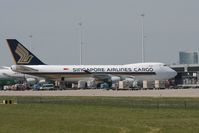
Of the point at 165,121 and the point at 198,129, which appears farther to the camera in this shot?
the point at 165,121

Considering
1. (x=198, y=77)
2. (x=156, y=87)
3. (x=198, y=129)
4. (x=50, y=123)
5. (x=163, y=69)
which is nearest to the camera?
(x=198, y=129)

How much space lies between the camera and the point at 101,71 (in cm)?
14825

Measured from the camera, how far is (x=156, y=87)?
422ft

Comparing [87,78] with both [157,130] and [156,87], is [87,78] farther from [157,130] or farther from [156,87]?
[157,130]

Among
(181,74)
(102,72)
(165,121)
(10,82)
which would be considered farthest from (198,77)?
(165,121)

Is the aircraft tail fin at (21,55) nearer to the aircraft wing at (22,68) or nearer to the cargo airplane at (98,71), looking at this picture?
the cargo airplane at (98,71)

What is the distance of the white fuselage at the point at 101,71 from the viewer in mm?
144500

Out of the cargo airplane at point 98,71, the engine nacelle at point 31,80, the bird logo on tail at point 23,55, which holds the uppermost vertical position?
the bird logo on tail at point 23,55

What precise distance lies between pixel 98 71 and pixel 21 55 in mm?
21915

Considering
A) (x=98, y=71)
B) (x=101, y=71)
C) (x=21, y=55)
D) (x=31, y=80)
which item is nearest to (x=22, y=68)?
(x=21, y=55)

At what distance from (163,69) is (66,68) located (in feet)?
81.2

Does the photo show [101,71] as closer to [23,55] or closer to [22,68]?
[22,68]

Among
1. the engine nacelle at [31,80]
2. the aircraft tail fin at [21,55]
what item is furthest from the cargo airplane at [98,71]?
the engine nacelle at [31,80]

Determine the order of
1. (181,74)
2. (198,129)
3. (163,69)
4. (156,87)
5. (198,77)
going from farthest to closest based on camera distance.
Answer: (181,74) < (198,77) < (163,69) < (156,87) < (198,129)
